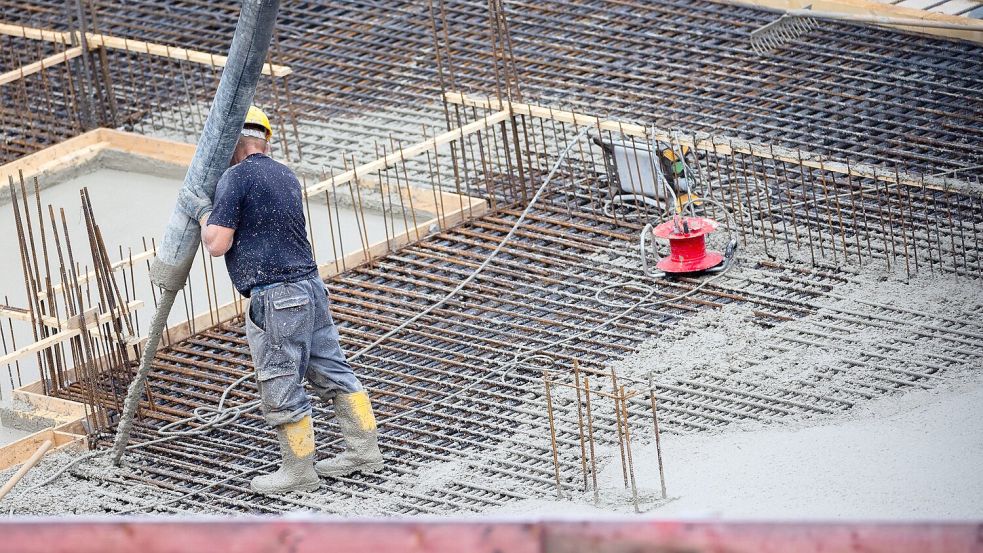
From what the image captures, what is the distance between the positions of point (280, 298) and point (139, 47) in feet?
19.4

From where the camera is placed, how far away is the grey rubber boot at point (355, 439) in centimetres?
772

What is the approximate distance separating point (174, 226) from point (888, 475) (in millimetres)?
3174

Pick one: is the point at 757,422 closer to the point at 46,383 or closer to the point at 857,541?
the point at 46,383

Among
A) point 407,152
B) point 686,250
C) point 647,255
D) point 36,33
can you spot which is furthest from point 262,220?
point 36,33

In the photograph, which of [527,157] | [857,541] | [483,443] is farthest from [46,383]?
[857,541]

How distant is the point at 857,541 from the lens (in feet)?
10.1

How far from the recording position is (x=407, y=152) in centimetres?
1070

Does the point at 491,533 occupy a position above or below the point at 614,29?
above

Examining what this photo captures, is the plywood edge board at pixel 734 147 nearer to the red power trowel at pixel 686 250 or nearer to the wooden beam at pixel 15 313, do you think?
the red power trowel at pixel 686 250

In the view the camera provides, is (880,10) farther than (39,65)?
No

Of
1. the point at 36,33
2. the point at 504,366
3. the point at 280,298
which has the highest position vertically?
the point at 36,33

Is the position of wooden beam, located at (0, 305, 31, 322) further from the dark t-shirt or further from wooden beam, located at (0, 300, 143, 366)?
the dark t-shirt

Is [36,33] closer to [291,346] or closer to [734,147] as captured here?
[734,147]

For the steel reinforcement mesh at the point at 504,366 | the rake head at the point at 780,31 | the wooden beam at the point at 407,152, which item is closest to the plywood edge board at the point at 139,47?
the wooden beam at the point at 407,152
